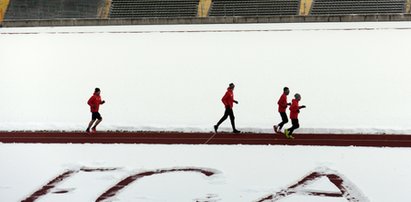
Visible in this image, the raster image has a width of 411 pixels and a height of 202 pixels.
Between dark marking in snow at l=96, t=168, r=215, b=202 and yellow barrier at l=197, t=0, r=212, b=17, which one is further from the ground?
yellow barrier at l=197, t=0, r=212, b=17

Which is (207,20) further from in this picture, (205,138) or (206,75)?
(205,138)

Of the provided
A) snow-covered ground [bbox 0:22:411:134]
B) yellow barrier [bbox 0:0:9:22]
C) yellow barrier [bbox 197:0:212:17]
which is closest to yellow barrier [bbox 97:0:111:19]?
snow-covered ground [bbox 0:22:411:134]

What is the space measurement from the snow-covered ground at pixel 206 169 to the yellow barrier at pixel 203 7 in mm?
20299

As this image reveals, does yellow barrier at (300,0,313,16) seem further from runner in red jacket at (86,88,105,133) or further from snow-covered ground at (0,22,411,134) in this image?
runner in red jacket at (86,88,105,133)

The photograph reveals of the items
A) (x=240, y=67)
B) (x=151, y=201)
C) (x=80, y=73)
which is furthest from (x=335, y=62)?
(x=151, y=201)

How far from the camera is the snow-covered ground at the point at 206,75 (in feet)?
42.8

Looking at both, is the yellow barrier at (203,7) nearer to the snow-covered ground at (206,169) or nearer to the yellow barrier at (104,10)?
the yellow barrier at (104,10)

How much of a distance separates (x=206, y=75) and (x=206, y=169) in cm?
932

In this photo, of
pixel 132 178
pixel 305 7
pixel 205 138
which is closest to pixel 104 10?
pixel 305 7

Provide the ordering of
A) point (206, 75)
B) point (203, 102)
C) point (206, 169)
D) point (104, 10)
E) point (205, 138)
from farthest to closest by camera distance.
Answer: point (104, 10), point (206, 75), point (203, 102), point (205, 138), point (206, 169)

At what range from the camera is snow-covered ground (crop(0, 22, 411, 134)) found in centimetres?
1305

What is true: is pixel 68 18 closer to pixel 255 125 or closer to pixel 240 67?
pixel 240 67

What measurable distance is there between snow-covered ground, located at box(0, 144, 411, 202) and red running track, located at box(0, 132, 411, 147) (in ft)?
1.30

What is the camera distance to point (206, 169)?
8852 millimetres
